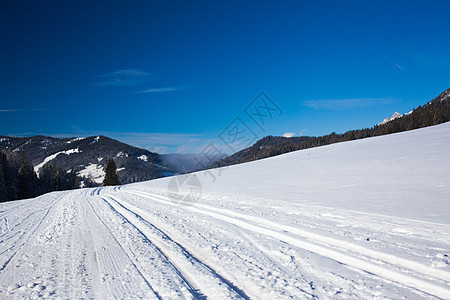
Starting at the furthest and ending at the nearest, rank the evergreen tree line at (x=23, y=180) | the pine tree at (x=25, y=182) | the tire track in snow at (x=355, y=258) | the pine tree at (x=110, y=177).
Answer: the pine tree at (x=110, y=177) → the pine tree at (x=25, y=182) → the evergreen tree line at (x=23, y=180) → the tire track in snow at (x=355, y=258)

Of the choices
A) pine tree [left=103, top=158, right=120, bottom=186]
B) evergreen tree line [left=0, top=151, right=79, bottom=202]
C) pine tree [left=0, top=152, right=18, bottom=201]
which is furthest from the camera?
pine tree [left=103, top=158, right=120, bottom=186]

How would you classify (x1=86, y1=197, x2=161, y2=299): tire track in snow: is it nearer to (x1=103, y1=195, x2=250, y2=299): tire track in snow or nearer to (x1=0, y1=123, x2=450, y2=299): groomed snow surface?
(x1=0, y1=123, x2=450, y2=299): groomed snow surface

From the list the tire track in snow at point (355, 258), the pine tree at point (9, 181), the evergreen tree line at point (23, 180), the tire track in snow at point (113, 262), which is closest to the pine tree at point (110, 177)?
the evergreen tree line at point (23, 180)

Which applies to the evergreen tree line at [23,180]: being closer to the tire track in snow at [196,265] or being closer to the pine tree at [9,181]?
the pine tree at [9,181]

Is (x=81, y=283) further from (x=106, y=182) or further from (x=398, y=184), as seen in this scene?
(x=106, y=182)

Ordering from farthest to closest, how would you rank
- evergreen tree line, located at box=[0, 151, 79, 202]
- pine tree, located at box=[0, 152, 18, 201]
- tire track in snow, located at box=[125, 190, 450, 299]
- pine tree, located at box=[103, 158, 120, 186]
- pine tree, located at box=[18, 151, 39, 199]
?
pine tree, located at box=[103, 158, 120, 186] < pine tree, located at box=[18, 151, 39, 199] < pine tree, located at box=[0, 152, 18, 201] < evergreen tree line, located at box=[0, 151, 79, 202] < tire track in snow, located at box=[125, 190, 450, 299]

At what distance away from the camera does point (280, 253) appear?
3533 millimetres

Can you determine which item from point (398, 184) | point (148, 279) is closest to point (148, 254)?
point (148, 279)

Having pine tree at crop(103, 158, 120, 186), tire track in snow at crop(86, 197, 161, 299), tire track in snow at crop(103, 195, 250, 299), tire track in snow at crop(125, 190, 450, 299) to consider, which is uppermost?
pine tree at crop(103, 158, 120, 186)

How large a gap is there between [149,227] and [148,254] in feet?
6.02

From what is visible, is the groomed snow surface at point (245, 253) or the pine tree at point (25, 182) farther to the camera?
the pine tree at point (25, 182)

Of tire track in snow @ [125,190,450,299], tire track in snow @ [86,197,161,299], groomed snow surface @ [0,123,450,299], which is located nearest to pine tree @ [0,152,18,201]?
groomed snow surface @ [0,123,450,299]

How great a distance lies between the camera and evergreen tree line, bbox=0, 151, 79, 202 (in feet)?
96.7

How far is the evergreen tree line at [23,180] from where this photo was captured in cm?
2948
